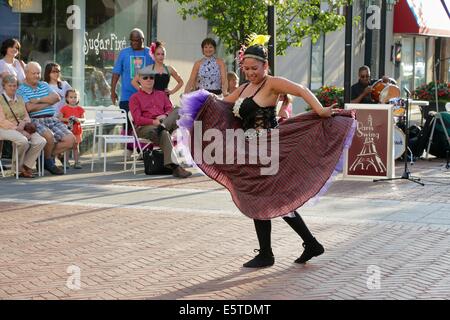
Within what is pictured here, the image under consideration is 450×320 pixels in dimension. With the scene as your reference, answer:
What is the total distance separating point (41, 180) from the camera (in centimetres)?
1356

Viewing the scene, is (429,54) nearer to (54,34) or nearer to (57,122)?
(54,34)

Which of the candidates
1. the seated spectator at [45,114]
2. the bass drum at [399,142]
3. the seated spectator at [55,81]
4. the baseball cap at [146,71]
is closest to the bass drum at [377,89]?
the bass drum at [399,142]

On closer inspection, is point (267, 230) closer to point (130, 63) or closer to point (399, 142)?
point (130, 63)

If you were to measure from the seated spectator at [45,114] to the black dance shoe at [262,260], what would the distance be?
6.69 meters

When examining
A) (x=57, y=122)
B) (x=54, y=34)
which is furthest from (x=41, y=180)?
(x=54, y=34)

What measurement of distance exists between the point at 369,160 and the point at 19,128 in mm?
5261

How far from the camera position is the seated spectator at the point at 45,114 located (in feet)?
45.9

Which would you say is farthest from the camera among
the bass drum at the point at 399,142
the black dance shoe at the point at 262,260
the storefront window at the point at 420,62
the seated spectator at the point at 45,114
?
the storefront window at the point at 420,62

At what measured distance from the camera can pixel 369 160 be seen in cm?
1421

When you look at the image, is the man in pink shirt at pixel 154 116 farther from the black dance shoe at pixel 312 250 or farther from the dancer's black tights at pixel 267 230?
the black dance shoe at pixel 312 250

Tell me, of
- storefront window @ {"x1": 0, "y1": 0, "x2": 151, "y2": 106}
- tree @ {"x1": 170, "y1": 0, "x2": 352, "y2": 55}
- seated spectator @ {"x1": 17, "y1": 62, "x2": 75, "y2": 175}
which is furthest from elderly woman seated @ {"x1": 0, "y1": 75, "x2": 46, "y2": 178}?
tree @ {"x1": 170, "y1": 0, "x2": 352, "y2": 55}

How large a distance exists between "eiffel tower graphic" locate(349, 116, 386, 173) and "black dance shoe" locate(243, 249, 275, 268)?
6.41 metres

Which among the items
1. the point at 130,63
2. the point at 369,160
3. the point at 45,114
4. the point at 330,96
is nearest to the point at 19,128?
the point at 45,114

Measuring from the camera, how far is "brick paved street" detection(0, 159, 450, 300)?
7176 millimetres
